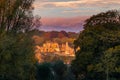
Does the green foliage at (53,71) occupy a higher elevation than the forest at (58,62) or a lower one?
lower

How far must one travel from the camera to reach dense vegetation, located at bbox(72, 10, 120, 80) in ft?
251

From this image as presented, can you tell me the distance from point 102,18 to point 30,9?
118 ft

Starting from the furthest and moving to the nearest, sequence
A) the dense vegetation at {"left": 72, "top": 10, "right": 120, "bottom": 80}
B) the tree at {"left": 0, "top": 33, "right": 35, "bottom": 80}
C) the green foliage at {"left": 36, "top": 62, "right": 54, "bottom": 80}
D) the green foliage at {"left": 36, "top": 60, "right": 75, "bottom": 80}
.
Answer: the green foliage at {"left": 36, "top": 60, "right": 75, "bottom": 80} < the green foliage at {"left": 36, "top": 62, "right": 54, "bottom": 80} < the dense vegetation at {"left": 72, "top": 10, "right": 120, "bottom": 80} < the tree at {"left": 0, "top": 33, "right": 35, "bottom": 80}

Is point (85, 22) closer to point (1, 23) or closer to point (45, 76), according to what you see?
point (45, 76)

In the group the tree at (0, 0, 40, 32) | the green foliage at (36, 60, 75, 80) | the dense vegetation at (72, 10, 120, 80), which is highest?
the tree at (0, 0, 40, 32)

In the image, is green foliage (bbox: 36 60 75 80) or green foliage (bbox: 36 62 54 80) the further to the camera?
green foliage (bbox: 36 60 75 80)

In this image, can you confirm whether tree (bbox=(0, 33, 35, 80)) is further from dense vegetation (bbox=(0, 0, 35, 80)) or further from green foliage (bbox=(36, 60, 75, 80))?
green foliage (bbox=(36, 60, 75, 80))

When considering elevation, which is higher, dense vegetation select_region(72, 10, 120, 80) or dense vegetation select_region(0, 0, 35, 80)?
dense vegetation select_region(0, 0, 35, 80)

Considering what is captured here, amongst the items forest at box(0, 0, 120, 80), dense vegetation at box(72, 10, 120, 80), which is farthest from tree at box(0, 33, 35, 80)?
dense vegetation at box(72, 10, 120, 80)

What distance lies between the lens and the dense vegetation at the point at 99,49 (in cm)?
7650

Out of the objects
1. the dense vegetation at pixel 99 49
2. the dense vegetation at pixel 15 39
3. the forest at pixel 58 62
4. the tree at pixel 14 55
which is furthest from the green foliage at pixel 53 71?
the tree at pixel 14 55

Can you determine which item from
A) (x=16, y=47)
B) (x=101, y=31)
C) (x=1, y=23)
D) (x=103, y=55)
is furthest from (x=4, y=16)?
(x=101, y=31)

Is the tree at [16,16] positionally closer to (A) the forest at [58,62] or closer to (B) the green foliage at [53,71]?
(A) the forest at [58,62]

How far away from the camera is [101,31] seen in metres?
84.4
